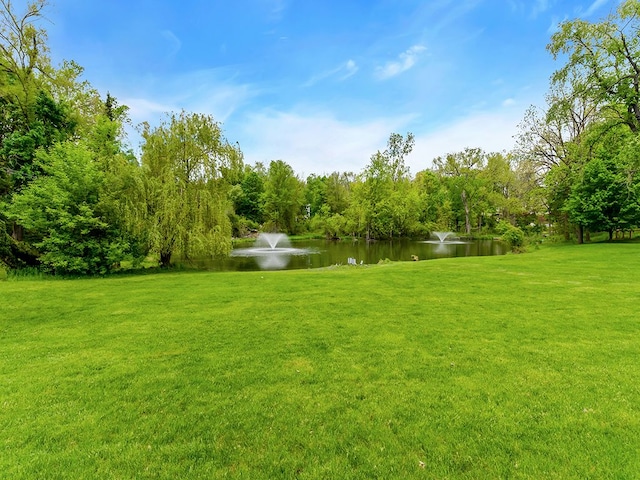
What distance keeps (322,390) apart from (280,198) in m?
55.3

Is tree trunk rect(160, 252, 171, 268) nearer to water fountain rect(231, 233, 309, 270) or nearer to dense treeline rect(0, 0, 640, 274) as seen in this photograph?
dense treeline rect(0, 0, 640, 274)

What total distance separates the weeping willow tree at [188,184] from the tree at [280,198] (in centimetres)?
3990

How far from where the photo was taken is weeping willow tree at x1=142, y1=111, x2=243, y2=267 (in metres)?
15.7

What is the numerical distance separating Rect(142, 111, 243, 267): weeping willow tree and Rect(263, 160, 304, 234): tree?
39896 mm

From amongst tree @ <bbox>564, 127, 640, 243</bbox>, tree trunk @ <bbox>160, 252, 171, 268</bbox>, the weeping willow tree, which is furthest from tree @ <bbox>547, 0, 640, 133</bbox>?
tree trunk @ <bbox>160, 252, 171, 268</bbox>

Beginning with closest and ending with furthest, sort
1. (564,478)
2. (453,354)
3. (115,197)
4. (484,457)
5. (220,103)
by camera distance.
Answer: (564,478) → (484,457) → (453,354) → (115,197) → (220,103)

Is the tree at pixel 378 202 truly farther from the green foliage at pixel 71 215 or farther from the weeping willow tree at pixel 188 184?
the green foliage at pixel 71 215

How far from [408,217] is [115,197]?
43.5 metres

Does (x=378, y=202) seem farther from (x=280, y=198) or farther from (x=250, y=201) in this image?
(x=250, y=201)

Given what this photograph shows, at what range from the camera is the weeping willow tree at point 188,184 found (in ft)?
51.6

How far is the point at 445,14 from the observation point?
49.4 feet

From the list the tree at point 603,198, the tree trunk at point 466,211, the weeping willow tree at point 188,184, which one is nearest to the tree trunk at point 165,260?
the weeping willow tree at point 188,184

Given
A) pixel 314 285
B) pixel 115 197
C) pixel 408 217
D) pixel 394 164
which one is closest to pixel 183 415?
pixel 314 285

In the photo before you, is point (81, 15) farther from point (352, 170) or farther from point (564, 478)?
point (352, 170)
